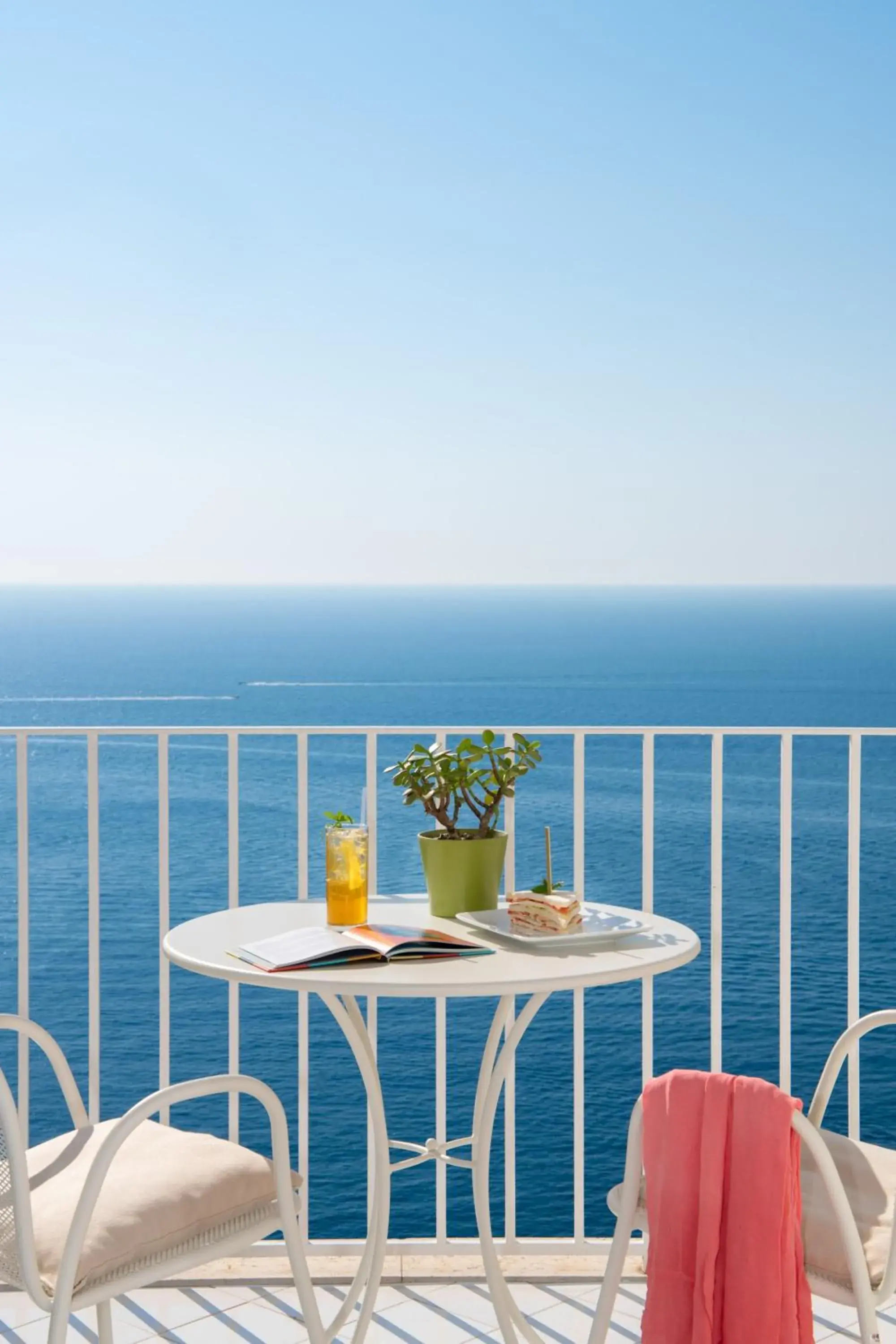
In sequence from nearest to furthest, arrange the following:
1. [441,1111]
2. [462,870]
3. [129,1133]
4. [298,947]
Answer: [129,1133]
[298,947]
[462,870]
[441,1111]

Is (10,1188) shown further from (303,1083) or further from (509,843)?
(303,1083)

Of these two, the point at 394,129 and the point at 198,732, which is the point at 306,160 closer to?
the point at 394,129

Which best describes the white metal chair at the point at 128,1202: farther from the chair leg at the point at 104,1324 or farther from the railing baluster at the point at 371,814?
the railing baluster at the point at 371,814

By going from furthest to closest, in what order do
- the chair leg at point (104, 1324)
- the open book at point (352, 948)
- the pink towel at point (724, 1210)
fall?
the chair leg at point (104, 1324) < the open book at point (352, 948) < the pink towel at point (724, 1210)

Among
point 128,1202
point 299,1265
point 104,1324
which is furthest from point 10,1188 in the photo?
point 104,1324

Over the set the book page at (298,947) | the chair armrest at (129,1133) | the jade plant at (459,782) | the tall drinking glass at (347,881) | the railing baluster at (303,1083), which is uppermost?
the jade plant at (459,782)

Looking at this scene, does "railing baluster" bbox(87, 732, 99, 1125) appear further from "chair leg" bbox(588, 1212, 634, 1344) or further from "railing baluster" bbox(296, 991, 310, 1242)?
"chair leg" bbox(588, 1212, 634, 1344)

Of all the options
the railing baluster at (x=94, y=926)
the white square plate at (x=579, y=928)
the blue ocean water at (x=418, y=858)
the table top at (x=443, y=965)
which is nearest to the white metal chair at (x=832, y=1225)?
the table top at (x=443, y=965)

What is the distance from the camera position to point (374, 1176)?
2.48 meters

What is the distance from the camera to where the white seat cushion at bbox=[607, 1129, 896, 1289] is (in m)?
1.77

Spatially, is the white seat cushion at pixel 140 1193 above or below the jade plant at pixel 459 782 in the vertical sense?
below

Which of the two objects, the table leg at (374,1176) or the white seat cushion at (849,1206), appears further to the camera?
the table leg at (374,1176)

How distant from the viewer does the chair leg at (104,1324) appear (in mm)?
2164

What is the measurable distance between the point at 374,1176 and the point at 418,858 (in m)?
29.5
